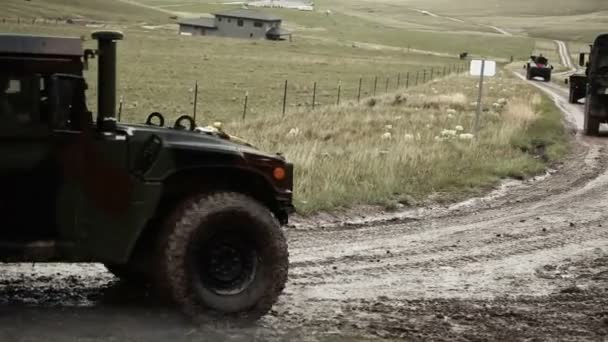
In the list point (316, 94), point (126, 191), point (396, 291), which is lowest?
point (396, 291)

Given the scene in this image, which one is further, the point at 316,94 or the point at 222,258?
the point at 316,94

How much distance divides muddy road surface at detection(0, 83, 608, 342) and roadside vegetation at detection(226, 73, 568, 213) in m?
1.39

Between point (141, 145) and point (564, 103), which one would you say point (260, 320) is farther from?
point (564, 103)

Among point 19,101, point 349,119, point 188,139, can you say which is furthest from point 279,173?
point 349,119

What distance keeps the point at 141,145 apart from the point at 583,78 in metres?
32.7

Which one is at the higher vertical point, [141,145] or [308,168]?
[141,145]

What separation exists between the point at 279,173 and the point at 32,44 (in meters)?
2.01

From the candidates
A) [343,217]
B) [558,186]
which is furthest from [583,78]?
[343,217]

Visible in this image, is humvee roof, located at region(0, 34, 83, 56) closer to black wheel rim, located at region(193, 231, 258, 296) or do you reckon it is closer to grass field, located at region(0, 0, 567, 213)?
grass field, located at region(0, 0, 567, 213)

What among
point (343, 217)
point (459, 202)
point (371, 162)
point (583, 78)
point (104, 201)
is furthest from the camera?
point (583, 78)

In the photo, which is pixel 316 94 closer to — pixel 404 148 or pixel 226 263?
pixel 404 148

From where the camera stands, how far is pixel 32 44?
5.52 metres

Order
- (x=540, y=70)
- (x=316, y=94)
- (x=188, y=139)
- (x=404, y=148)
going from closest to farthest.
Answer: (x=188, y=139) → (x=404, y=148) → (x=316, y=94) → (x=540, y=70)

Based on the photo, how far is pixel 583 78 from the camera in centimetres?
3578
